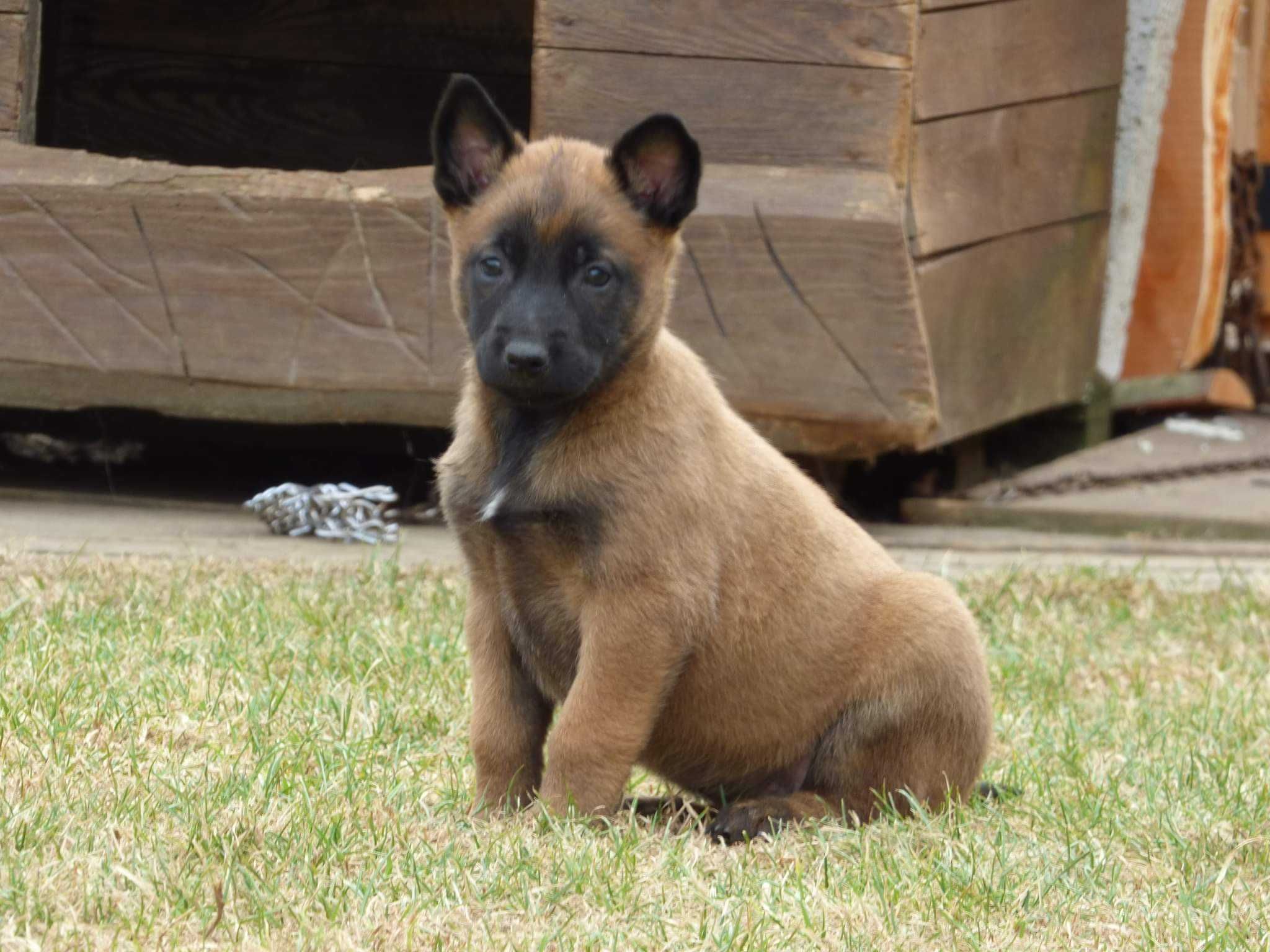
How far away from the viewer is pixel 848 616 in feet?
11.8

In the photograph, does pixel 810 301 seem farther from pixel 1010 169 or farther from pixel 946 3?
pixel 1010 169

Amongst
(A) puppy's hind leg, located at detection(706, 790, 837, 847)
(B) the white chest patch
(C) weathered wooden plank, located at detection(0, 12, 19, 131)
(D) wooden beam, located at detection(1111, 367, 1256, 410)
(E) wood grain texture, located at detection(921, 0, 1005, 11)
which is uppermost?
(E) wood grain texture, located at detection(921, 0, 1005, 11)

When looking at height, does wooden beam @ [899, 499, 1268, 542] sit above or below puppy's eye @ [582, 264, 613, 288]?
below

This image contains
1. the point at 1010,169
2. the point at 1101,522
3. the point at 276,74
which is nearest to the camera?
the point at 1010,169

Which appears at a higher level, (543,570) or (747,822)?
(543,570)

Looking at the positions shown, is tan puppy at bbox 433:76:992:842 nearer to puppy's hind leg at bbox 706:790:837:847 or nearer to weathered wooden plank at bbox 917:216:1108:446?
puppy's hind leg at bbox 706:790:837:847

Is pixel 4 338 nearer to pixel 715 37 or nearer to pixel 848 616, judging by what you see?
pixel 715 37

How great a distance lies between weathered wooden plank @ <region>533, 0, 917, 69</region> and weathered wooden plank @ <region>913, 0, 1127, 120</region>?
9.5 inches

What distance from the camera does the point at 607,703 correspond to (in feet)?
10.7

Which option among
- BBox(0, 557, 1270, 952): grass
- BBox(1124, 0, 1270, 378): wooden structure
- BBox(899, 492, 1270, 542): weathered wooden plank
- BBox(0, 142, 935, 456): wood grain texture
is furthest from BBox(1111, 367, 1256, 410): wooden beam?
BBox(0, 557, 1270, 952): grass

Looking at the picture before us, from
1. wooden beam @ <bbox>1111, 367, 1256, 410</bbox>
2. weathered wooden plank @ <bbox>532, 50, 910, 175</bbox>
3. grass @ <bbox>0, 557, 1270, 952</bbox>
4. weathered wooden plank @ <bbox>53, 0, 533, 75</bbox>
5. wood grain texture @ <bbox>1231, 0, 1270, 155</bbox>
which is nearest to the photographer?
grass @ <bbox>0, 557, 1270, 952</bbox>

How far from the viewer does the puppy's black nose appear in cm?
326

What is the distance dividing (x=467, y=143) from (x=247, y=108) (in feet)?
14.5

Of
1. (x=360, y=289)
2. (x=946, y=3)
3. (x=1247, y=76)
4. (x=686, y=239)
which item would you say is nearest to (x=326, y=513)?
(x=360, y=289)
